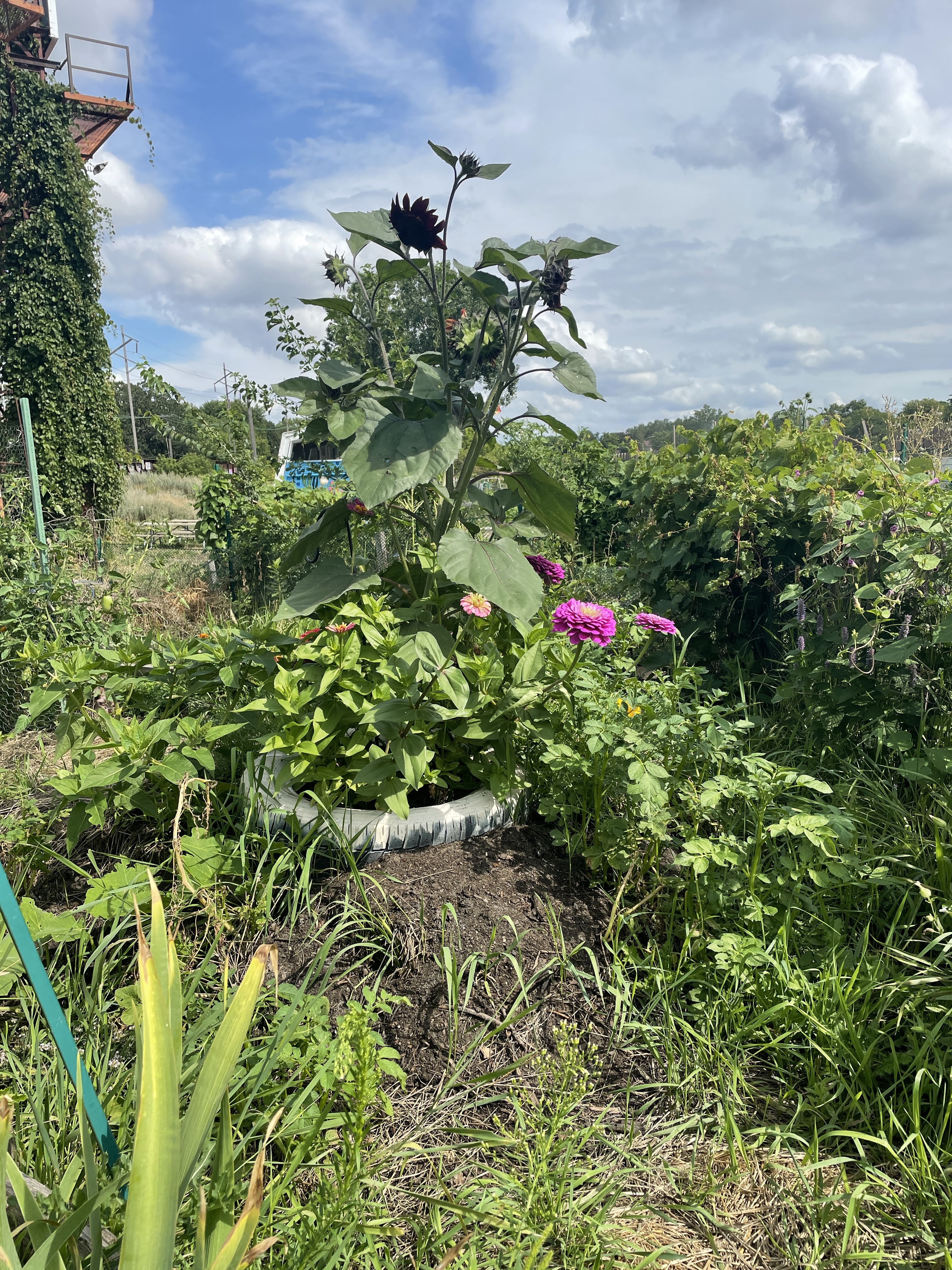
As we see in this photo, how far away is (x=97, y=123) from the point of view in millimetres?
11500

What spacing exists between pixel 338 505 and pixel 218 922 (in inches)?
44.0

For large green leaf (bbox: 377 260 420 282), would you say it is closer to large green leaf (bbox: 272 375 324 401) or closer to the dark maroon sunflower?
the dark maroon sunflower

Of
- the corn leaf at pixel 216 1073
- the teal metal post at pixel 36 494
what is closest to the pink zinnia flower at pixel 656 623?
the corn leaf at pixel 216 1073

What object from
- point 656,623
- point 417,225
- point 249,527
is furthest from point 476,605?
point 249,527

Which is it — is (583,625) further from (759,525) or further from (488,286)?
(759,525)

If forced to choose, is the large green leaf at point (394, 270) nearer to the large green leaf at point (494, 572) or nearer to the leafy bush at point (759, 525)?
the large green leaf at point (494, 572)

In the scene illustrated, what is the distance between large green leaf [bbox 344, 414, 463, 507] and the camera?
1632mm

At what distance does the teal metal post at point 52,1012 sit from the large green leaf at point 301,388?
4.43 feet

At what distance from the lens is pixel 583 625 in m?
1.75

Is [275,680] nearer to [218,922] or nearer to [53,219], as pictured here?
[218,922]

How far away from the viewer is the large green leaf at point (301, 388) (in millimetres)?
1869

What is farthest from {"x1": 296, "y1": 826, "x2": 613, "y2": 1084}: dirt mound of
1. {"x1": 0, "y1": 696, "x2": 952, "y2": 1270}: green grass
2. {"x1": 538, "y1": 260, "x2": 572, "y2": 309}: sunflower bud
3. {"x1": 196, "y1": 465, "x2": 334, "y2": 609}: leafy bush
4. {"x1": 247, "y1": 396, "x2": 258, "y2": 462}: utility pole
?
{"x1": 247, "y1": 396, "x2": 258, "y2": 462}: utility pole

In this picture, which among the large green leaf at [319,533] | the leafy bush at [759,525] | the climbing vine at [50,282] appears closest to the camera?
the large green leaf at [319,533]

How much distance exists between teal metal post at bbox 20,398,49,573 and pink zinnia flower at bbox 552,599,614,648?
3.02m
